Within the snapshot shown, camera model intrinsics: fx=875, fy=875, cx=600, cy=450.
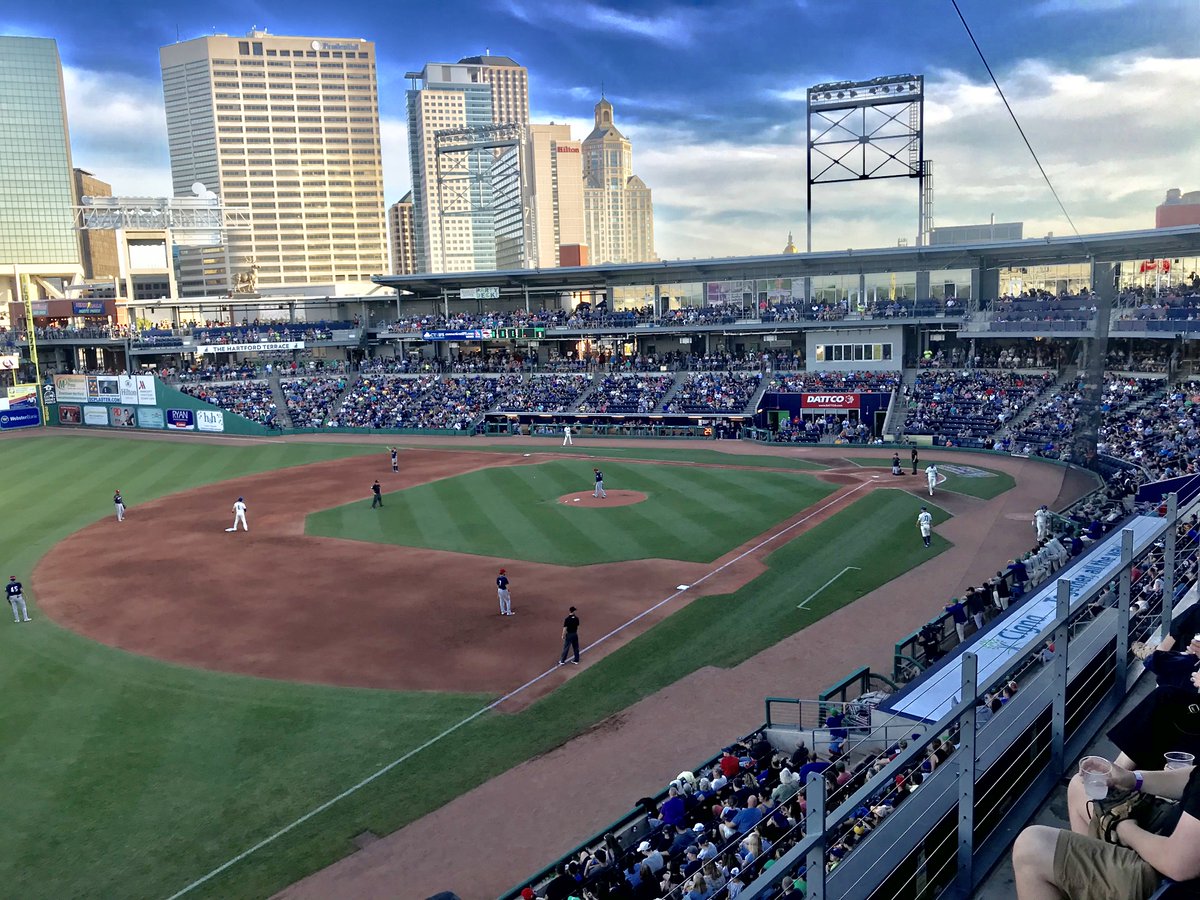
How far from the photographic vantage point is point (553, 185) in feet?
644

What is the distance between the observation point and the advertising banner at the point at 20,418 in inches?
2392

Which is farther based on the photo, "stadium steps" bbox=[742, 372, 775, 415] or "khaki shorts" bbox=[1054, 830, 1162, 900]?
"stadium steps" bbox=[742, 372, 775, 415]

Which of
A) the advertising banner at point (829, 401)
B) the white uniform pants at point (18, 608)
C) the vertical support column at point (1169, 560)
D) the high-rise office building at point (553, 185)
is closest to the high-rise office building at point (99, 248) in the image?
the high-rise office building at point (553, 185)

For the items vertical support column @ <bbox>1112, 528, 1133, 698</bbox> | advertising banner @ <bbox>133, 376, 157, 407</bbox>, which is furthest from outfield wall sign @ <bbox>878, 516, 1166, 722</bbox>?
advertising banner @ <bbox>133, 376, 157, 407</bbox>

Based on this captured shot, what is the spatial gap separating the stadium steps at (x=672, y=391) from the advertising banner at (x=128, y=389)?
1425 inches

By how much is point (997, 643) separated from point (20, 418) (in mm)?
68347

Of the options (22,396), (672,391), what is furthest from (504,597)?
(22,396)

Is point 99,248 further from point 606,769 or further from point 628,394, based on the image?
point 606,769

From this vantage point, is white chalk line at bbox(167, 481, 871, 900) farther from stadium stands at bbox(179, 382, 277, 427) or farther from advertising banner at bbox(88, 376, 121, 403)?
advertising banner at bbox(88, 376, 121, 403)

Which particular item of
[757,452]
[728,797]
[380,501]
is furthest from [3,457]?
[728,797]

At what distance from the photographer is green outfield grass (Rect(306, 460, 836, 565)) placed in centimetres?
2541

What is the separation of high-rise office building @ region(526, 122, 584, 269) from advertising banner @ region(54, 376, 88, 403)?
131453 millimetres

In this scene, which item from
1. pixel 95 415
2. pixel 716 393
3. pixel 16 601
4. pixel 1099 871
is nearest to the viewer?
pixel 1099 871

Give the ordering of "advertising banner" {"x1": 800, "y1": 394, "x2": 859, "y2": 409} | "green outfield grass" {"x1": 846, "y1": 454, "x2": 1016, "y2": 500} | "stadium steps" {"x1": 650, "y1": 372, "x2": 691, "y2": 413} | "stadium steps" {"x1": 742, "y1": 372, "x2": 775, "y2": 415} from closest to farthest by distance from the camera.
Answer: "green outfield grass" {"x1": 846, "y1": 454, "x2": 1016, "y2": 500}, "advertising banner" {"x1": 800, "y1": 394, "x2": 859, "y2": 409}, "stadium steps" {"x1": 742, "y1": 372, "x2": 775, "y2": 415}, "stadium steps" {"x1": 650, "y1": 372, "x2": 691, "y2": 413}
